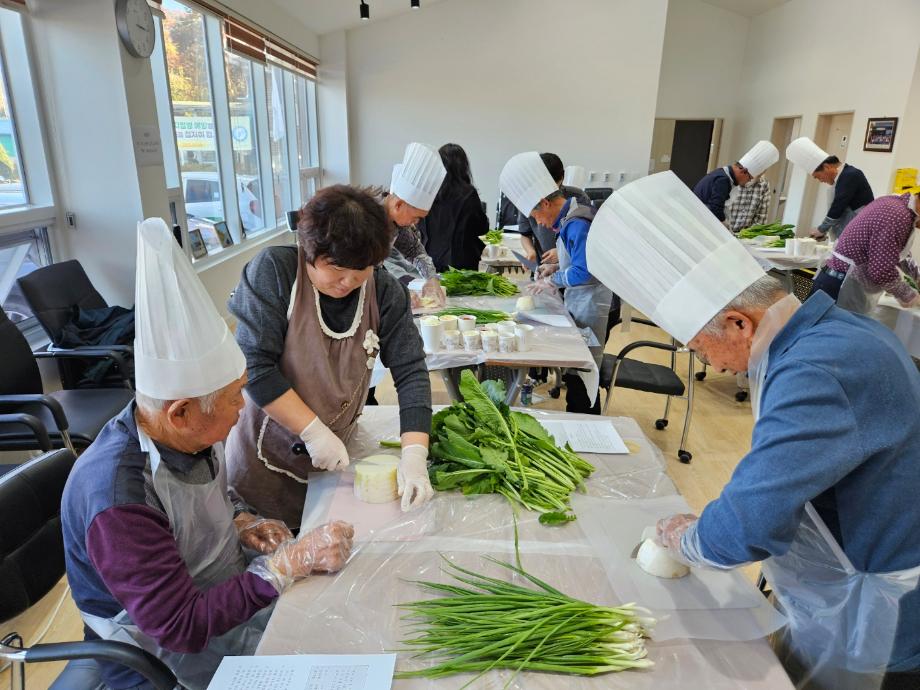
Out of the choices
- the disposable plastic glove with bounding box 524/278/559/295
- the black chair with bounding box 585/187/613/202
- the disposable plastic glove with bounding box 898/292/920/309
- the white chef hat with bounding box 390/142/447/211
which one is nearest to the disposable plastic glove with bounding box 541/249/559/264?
the disposable plastic glove with bounding box 524/278/559/295

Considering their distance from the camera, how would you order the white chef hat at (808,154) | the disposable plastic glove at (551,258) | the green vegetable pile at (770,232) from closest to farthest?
the disposable plastic glove at (551,258), the white chef hat at (808,154), the green vegetable pile at (770,232)

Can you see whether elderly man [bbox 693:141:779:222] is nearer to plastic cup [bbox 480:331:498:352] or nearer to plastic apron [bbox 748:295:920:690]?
plastic cup [bbox 480:331:498:352]

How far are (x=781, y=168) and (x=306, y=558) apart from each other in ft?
33.2

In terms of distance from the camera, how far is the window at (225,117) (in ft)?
14.9

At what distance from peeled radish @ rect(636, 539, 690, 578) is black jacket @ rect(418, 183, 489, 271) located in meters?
3.20

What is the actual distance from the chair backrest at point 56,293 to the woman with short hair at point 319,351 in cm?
185

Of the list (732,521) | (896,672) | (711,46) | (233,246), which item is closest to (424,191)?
(732,521)

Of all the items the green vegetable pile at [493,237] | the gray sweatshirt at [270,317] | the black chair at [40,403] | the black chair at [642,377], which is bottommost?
the black chair at [642,377]

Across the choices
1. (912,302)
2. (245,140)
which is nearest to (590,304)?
(912,302)

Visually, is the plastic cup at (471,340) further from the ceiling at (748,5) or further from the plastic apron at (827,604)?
the ceiling at (748,5)

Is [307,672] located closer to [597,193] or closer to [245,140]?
[245,140]

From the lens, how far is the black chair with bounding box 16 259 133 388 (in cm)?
280

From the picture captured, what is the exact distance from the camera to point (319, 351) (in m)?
1.54

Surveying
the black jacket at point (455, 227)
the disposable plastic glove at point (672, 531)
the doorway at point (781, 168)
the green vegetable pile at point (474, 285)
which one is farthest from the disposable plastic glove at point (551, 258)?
the doorway at point (781, 168)
